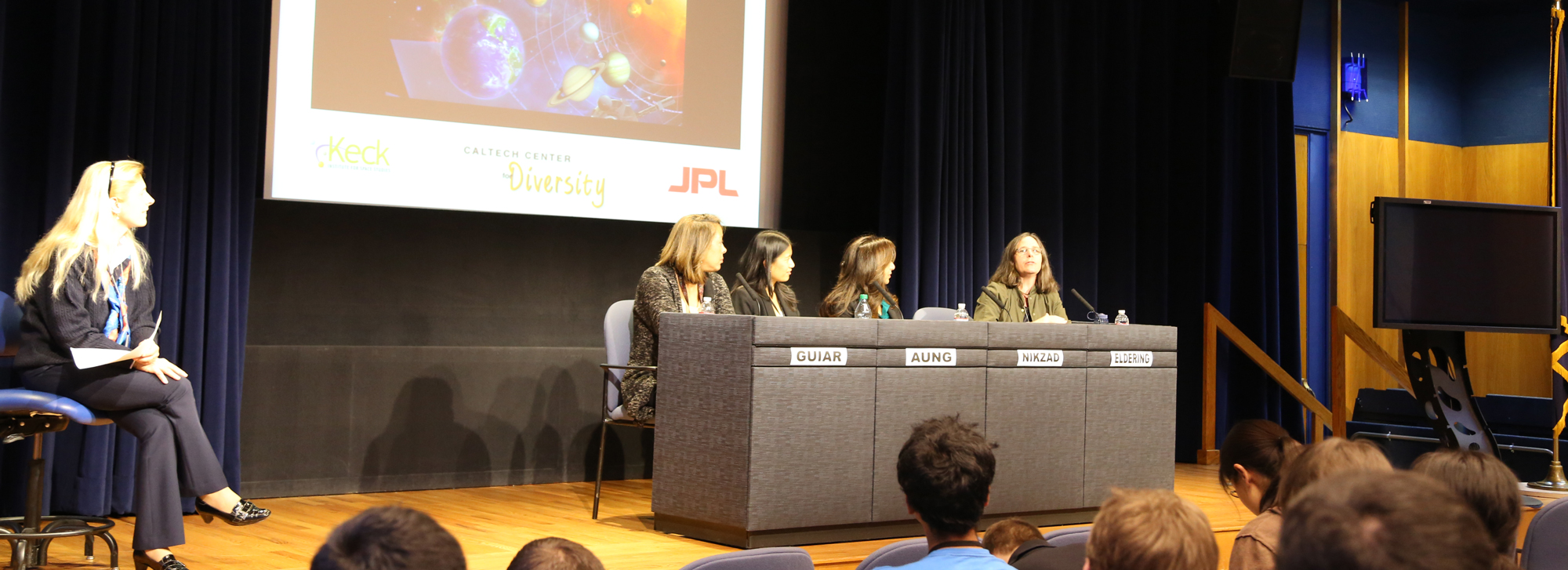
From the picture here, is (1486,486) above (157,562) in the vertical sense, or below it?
above

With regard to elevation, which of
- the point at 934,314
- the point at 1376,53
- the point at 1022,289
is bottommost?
the point at 934,314

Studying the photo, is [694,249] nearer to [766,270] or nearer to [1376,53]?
[766,270]

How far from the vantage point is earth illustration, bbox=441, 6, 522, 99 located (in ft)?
14.6

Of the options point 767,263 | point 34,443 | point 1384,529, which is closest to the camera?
point 1384,529

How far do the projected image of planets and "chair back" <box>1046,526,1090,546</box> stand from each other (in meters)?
3.24

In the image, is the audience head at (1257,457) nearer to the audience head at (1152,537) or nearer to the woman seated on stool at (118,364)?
the audience head at (1152,537)

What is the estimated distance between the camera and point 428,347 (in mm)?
4578

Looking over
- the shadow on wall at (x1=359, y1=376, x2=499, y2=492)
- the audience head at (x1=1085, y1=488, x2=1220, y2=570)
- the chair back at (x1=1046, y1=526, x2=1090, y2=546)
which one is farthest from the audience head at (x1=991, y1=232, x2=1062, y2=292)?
the audience head at (x1=1085, y1=488, x2=1220, y2=570)

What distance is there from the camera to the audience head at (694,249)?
13.2 ft

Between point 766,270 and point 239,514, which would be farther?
point 766,270

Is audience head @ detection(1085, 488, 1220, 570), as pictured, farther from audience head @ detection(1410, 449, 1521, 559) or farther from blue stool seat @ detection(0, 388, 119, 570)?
blue stool seat @ detection(0, 388, 119, 570)

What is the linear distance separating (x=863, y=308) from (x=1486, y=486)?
2645 mm

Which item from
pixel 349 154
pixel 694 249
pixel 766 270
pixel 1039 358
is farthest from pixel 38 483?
pixel 1039 358

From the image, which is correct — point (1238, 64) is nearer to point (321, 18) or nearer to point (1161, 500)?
point (321, 18)
